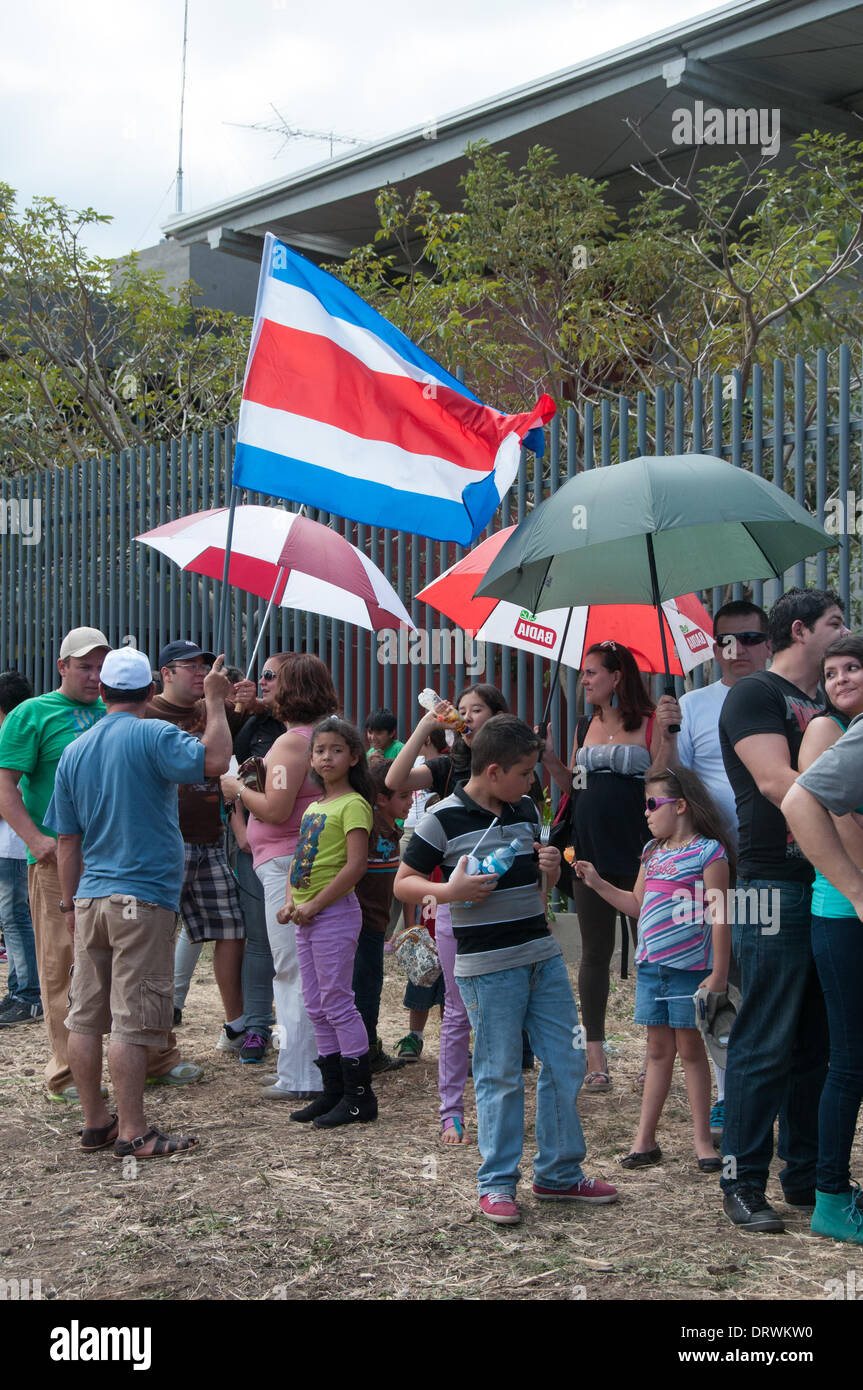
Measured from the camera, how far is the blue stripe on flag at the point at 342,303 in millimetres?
5609

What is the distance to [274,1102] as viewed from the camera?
5.60 meters

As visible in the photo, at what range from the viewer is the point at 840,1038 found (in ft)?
12.3

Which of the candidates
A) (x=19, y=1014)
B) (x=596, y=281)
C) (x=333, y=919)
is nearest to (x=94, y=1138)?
(x=333, y=919)

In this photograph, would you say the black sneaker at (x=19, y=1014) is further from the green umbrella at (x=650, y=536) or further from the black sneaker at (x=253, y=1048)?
the green umbrella at (x=650, y=536)

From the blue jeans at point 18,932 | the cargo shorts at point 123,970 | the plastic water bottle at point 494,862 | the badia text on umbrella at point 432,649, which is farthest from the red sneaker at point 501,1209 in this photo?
the badia text on umbrella at point 432,649

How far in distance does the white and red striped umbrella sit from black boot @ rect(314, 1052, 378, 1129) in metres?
2.40

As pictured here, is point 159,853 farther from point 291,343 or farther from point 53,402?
point 53,402

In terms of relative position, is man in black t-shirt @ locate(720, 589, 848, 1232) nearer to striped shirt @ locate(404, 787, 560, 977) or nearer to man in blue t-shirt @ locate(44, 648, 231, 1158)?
striped shirt @ locate(404, 787, 560, 977)

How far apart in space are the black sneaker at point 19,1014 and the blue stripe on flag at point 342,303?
426 centimetres

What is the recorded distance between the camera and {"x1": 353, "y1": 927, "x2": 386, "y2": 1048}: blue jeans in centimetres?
586

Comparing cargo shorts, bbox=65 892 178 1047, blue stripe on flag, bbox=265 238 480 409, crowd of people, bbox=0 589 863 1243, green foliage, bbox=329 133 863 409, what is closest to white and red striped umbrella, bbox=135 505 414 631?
crowd of people, bbox=0 589 863 1243

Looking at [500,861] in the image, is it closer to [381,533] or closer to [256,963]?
[256,963]
